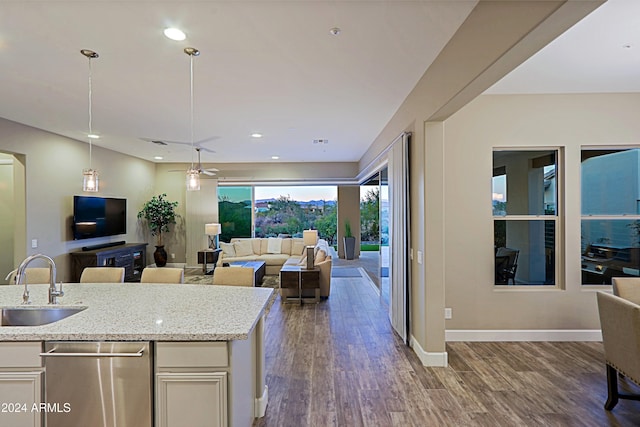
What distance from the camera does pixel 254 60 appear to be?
2816mm

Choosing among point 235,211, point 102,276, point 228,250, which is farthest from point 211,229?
point 102,276

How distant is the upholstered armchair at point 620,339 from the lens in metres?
2.19

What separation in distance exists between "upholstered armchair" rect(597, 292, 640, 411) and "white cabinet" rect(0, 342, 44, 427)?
369cm

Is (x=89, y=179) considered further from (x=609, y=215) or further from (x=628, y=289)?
(x=609, y=215)

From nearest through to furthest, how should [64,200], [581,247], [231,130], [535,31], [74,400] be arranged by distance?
[535,31], [74,400], [581,247], [231,130], [64,200]

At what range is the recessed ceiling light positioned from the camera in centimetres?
233

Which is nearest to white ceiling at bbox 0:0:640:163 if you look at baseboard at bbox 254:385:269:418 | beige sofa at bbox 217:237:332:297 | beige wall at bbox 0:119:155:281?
beige wall at bbox 0:119:155:281

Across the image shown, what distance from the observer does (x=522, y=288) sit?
390 cm

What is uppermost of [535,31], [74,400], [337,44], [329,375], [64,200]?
[337,44]

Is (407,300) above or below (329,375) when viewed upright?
above

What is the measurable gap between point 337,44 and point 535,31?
4.61ft

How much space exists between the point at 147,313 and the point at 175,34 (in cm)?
200

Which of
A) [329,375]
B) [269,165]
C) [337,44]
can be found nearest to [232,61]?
[337,44]

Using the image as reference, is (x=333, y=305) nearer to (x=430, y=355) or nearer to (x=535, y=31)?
(x=430, y=355)
